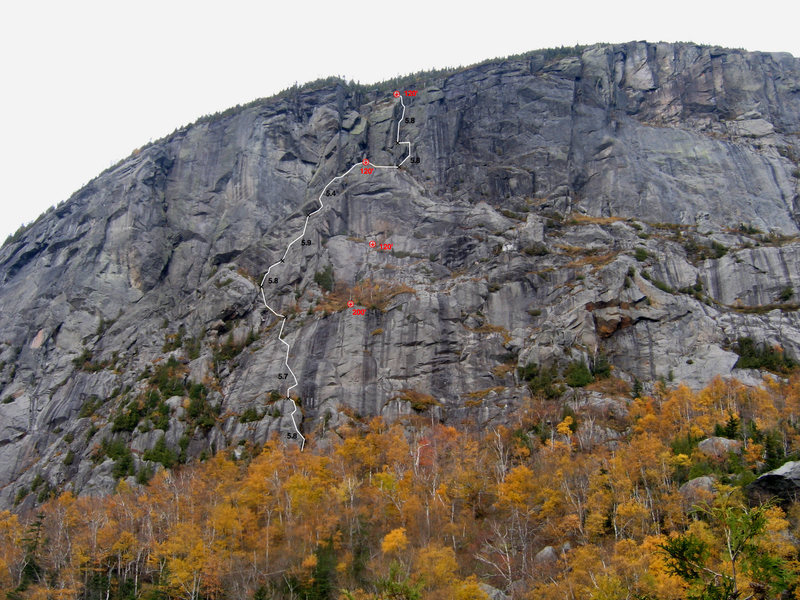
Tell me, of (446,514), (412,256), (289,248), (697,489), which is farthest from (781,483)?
(289,248)

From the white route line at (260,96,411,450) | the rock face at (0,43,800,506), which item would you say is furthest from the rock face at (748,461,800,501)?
the white route line at (260,96,411,450)

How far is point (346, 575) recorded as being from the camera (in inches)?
1861

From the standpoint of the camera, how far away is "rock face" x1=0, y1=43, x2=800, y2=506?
76.3 meters

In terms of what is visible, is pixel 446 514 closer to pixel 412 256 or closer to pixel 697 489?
pixel 697 489

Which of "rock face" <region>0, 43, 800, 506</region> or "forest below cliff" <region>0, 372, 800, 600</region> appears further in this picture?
"rock face" <region>0, 43, 800, 506</region>

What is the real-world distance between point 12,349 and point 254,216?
42.7m

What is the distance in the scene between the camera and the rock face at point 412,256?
7631 cm

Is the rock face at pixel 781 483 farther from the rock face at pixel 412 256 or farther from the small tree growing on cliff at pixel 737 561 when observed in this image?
the rock face at pixel 412 256

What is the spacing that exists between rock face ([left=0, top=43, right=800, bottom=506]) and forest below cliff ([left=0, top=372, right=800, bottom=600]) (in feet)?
28.8

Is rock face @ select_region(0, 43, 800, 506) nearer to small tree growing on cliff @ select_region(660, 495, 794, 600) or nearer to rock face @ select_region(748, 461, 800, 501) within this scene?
rock face @ select_region(748, 461, 800, 501)

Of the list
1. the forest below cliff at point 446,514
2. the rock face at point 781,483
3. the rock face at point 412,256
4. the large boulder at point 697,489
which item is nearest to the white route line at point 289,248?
the rock face at point 412,256

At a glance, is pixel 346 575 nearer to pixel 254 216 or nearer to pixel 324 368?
pixel 324 368

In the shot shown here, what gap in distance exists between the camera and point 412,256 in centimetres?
9325

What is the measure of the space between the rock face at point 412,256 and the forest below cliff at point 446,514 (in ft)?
28.8
